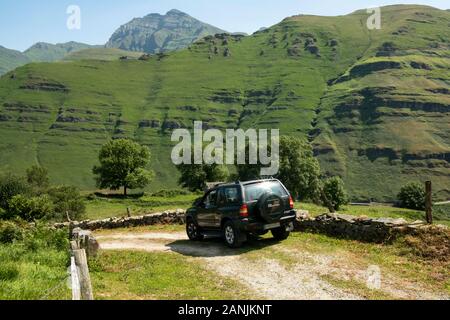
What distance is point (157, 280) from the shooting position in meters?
14.1

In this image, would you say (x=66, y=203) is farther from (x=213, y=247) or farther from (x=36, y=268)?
(x=36, y=268)

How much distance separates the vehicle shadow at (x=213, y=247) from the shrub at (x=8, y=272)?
7320mm

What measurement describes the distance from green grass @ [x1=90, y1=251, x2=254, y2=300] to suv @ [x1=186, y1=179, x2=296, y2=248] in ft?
7.56

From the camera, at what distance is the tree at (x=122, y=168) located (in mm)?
101438

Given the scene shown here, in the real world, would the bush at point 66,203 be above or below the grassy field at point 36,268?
below

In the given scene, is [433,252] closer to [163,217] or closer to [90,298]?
[90,298]

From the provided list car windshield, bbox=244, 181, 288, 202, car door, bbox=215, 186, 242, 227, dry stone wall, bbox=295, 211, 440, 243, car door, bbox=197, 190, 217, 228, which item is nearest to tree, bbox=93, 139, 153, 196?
car door, bbox=197, 190, 217, 228

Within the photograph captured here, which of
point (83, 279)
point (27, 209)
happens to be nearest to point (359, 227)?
point (83, 279)

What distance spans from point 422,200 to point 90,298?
11557cm

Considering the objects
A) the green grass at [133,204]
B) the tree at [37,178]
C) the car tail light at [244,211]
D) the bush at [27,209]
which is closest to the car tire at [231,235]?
the car tail light at [244,211]

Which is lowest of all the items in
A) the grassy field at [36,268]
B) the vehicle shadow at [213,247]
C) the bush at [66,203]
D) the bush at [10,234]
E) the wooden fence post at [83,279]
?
the bush at [66,203]

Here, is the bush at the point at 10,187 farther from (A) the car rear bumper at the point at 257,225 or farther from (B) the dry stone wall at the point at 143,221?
(A) the car rear bumper at the point at 257,225

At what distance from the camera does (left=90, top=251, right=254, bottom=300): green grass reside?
1221 cm
